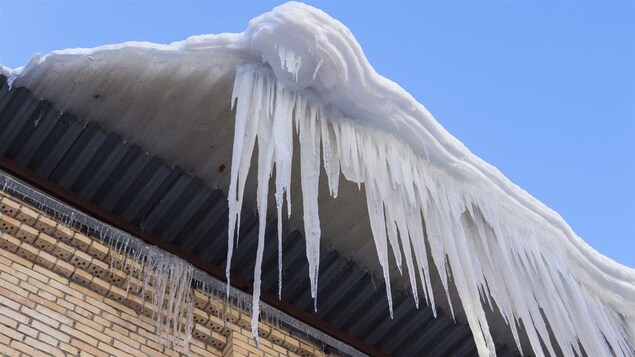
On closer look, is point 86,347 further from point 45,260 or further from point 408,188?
point 408,188

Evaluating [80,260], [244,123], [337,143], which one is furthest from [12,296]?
[337,143]

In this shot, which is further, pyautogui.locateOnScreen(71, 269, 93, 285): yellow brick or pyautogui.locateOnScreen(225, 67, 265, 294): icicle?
pyautogui.locateOnScreen(71, 269, 93, 285): yellow brick

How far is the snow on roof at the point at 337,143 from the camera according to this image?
418 centimetres

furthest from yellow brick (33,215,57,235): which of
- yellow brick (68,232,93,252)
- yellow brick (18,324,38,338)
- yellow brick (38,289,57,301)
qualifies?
yellow brick (18,324,38,338)

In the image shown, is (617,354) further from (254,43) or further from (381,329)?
(254,43)

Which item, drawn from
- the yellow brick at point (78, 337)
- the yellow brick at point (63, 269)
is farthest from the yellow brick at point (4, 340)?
the yellow brick at point (63, 269)

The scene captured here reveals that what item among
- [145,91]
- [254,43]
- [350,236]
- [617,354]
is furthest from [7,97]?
[617,354]

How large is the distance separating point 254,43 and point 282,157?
60cm

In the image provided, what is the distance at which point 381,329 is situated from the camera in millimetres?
5660

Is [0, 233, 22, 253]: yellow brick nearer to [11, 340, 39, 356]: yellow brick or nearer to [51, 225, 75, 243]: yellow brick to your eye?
[51, 225, 75, 243]: yellow brick

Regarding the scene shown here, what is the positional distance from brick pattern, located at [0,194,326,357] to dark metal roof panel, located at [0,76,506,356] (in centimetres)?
40

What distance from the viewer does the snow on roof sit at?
4.18 m

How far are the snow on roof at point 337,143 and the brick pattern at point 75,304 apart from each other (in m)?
0.58

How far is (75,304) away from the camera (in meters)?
4.26
